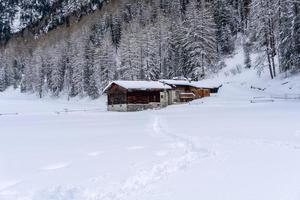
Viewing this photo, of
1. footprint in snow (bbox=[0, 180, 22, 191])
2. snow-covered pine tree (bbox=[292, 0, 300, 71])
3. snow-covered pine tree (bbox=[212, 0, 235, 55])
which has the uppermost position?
snow-covered pine tree (bbox=[212, 0, 235, 55])

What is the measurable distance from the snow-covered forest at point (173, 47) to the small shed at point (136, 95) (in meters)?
10.6

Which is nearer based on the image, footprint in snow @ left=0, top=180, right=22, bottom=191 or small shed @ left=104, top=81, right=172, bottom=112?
footprint in snow @ left=0, top=180, right=22, bottom=191

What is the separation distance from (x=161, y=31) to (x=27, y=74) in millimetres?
49539

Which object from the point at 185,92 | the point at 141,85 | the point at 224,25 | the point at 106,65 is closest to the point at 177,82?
the point at 185,92

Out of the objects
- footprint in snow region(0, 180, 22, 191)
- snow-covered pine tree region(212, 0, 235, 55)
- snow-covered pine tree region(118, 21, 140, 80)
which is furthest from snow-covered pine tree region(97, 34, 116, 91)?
footprint in snow region(0, 180, 22, 191)

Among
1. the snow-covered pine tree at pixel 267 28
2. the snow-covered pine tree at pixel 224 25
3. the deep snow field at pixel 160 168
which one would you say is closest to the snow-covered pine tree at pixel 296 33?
the snow-covered pine tree at pixel 267 28

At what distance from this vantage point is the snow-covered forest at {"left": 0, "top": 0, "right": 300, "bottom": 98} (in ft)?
188

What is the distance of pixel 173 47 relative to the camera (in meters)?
84.8

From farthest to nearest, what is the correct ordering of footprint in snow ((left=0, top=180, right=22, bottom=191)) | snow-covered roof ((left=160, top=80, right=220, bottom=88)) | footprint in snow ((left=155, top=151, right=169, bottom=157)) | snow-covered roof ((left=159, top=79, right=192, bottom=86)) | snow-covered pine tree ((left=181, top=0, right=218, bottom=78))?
snow-covered pine tree ((left=181, top=0, right=218, bottom=78)), snow-covered roof ((left=160, top=80, right=220, bottom=88)), snow-covered roof ((left=159, top=79, right=192, bottom=86)), footprint in snow ((left=155, top=151, right=169, bottom=157)), footprint in snow ((left=0, top=180, right=22, bottom=191))

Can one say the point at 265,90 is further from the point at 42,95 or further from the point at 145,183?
the point at 42,95

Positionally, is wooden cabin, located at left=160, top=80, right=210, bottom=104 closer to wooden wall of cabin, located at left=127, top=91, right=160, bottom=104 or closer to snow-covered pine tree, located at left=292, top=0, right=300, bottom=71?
wooden wall of cabin, located at left=127, top=91, right=160, bottom=104

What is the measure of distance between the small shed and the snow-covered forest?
10576 mm

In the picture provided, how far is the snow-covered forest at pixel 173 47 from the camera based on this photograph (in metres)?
57.2

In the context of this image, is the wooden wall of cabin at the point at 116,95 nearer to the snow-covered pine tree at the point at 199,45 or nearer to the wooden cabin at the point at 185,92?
the wooden cabin at the point at 185,92
